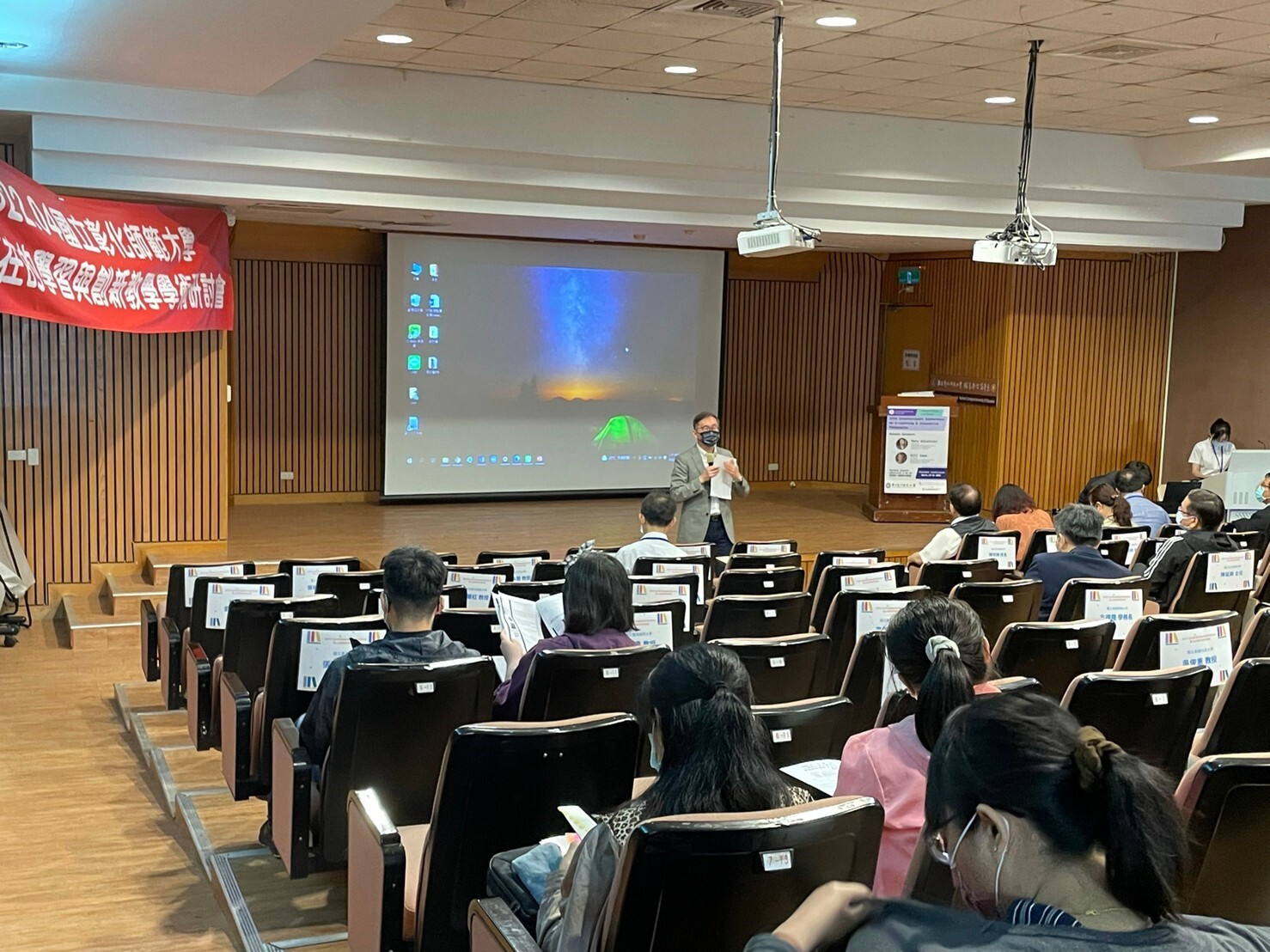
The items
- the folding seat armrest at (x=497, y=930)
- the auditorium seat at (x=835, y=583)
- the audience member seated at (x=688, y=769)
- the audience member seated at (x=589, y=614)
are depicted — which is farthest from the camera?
the auditorium seat at (x=835, y=583)

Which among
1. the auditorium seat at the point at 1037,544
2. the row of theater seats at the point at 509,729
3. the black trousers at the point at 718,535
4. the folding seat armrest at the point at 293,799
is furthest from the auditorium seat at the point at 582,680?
the black trousers at the point at 718,535

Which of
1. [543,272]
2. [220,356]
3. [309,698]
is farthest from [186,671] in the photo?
[543,272]

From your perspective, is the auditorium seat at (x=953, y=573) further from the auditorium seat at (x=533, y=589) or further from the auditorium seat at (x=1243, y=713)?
the auditorium seat at (x=1243, y=713)

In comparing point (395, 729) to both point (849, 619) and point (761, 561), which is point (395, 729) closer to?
point (849, 619)

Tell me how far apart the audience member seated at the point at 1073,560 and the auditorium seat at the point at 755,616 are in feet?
4.30

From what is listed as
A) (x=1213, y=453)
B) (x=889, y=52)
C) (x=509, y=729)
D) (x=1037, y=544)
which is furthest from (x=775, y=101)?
(x=1213, y=453)

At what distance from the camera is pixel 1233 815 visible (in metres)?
2.74

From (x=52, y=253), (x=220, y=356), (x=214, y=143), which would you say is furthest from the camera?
(x=220, y=356)

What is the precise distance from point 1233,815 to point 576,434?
36.9 ft

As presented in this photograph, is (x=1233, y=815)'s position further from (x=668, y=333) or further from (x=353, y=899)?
(x=668, y=333)

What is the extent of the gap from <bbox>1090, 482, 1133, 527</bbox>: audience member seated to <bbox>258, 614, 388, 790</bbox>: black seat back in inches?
234

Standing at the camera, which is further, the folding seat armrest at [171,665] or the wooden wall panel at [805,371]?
the wooden wall panel at [805,371]

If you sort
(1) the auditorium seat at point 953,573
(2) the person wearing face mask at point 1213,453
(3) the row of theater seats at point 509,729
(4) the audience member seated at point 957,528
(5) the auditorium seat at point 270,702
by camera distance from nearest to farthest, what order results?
(3) the row of theater seats at point 509,729, (5) the auditorium seat at point 270,702, (1) the auditorium seat at point 953,573, (4) the audience member seated at point 957,528, (2) the person wearing face mask at point 1213,453

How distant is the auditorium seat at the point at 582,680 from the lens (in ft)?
12.4
